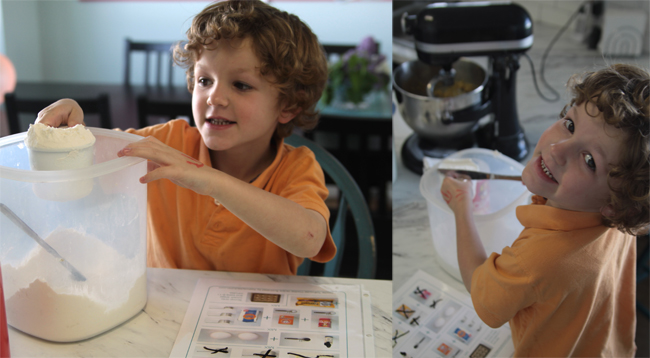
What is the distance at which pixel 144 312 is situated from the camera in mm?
566

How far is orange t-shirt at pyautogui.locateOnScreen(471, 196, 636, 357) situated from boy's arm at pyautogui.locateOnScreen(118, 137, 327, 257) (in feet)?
0.67

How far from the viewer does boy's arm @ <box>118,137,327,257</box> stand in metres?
0.50

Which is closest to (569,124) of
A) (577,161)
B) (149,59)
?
(577,161)

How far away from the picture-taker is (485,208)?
0.67 metres

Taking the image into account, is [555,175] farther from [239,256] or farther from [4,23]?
[4,23]

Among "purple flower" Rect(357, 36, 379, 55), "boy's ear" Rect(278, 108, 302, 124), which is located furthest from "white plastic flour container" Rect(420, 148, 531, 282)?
"purple flower" Rect(357, 36, 379, 55)

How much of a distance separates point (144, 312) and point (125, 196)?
151 mm

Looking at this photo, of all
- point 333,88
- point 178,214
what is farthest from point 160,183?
point 333,88

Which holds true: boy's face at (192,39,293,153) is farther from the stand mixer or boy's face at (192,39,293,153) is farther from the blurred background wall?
the blurred background wall

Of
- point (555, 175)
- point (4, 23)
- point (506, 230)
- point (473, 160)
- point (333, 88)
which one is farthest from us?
point (4, 23)

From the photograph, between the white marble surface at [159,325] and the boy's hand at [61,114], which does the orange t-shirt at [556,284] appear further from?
the boy's hand at [61,114]

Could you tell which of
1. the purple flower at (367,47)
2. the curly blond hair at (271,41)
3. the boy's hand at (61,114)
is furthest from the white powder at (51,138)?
the purple flower at (367,47)

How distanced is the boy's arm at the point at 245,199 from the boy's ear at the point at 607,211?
32 centimetres

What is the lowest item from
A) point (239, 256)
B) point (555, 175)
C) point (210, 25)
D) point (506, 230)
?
point (239, 256)
